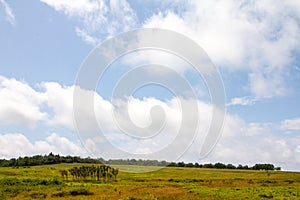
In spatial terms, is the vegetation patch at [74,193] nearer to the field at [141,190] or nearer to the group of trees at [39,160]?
the field at [141,190]

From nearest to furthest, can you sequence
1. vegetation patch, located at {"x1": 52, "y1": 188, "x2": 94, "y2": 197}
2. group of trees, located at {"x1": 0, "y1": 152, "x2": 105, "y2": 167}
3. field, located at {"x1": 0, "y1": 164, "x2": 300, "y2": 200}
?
field, located at {"x1": 0, "y1": 164, "x2": 300, "y2": 200}
vegetation patch, located at {"x1": 52, "y1": 188, "x2": 94, "y2": 197}
group of trees, located at {"x1": 0, "y1": 152, "x2": 105, "y2": 167}

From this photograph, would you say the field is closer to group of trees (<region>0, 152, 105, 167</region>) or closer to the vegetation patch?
the vegetation patch

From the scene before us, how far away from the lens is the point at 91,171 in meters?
86.8

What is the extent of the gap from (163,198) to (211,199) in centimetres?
470

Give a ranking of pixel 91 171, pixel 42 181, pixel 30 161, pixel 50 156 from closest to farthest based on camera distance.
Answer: pixel 42 181, pixel 91 171, pixel 30 161, pixel 50 156

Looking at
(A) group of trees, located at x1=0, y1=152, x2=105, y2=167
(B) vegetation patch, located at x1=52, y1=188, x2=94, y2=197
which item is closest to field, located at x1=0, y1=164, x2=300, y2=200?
(B) vegetation patch, located at x1=52, y1=188, x2=94, y2=197

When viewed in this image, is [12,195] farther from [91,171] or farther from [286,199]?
[91,171]

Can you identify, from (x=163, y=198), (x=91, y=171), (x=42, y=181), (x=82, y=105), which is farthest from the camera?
(x=91, y=171)

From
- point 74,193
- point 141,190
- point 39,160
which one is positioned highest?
point 39,160

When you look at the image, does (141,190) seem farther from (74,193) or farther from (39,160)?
(39,160)

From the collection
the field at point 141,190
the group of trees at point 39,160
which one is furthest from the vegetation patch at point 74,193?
the group of trees at point 39,160

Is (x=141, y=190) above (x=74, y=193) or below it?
above

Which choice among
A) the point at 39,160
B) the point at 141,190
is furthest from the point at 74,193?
the point at 39,160

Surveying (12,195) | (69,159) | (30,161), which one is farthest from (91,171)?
(69,159)
